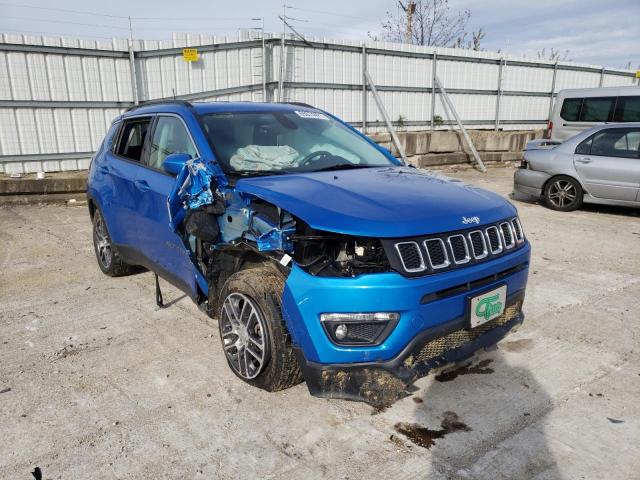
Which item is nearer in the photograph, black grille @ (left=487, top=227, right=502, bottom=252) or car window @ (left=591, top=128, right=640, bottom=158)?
black grille @ (left=487, top=227, right=502, bottom=252)

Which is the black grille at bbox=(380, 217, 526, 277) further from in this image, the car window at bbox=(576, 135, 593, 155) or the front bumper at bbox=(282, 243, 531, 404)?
the car window at bbox=(576, 135, 593, 155)

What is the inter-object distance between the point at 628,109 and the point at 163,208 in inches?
442

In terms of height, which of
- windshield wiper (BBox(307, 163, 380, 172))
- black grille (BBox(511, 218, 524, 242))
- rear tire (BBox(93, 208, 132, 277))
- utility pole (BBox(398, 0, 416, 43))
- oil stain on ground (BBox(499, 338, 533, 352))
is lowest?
oil stain on ground (BBox(499, 338, 533, 352))

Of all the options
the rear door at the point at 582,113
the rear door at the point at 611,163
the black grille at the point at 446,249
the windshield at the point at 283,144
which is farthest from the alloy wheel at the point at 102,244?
the rear door at the point at 582,113

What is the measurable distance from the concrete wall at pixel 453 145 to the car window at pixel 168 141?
8782 millimetres

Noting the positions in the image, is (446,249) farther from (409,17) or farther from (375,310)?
(409,17)

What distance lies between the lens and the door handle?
12.8 feet

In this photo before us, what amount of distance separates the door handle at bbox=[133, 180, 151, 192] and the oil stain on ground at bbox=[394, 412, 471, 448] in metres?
2.57

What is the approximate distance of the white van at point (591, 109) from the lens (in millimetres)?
11070

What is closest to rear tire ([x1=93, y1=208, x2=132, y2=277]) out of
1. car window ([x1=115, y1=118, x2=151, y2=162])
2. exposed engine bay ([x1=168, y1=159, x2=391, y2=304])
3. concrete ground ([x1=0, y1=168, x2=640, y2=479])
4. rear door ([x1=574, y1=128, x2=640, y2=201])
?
concrete ground ([x1=0, y1=168, x2=640, y2=479])

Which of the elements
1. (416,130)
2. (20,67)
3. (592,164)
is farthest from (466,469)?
(416,130)

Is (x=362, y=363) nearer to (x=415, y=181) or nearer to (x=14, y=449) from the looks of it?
(x=415, y=181)

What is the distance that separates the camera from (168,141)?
12.8 feet

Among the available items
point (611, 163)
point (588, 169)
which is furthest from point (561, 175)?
point (611, 163)
